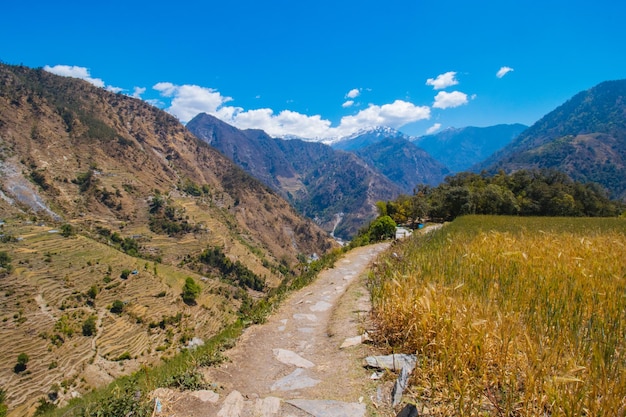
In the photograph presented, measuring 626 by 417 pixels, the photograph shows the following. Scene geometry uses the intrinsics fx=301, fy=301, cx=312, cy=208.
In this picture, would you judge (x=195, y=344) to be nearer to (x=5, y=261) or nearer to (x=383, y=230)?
(x=383, y=230)

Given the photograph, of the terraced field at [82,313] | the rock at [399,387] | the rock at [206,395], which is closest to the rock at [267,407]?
the rock at [206,395]

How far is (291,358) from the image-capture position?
5070mm

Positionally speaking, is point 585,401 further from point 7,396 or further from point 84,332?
point 84,332

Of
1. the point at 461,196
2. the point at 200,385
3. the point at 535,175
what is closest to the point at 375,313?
the point at 200,385

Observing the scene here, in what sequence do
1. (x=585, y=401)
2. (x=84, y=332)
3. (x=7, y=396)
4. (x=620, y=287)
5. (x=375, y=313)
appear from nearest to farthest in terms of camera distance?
1. (x=585, y=401)
2. (x=620, y=287)
3. (x=375, y=313)
4. (x=7, y=396)
5. (x=84, y=332)

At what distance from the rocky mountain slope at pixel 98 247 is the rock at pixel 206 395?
18.1 meters

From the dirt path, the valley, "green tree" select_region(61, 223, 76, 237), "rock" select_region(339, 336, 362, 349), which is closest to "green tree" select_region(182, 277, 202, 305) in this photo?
the valley

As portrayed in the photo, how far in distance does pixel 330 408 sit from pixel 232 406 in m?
1.14

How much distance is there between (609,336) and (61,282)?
305ft

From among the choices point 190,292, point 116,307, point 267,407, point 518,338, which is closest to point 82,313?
point 116,307

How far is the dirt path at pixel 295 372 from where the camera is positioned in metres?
3.43

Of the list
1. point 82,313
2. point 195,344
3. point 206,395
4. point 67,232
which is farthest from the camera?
point 67,232

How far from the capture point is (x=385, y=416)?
120 inches

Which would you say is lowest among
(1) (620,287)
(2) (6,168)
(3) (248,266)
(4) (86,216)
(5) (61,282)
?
(3) (248,266)
